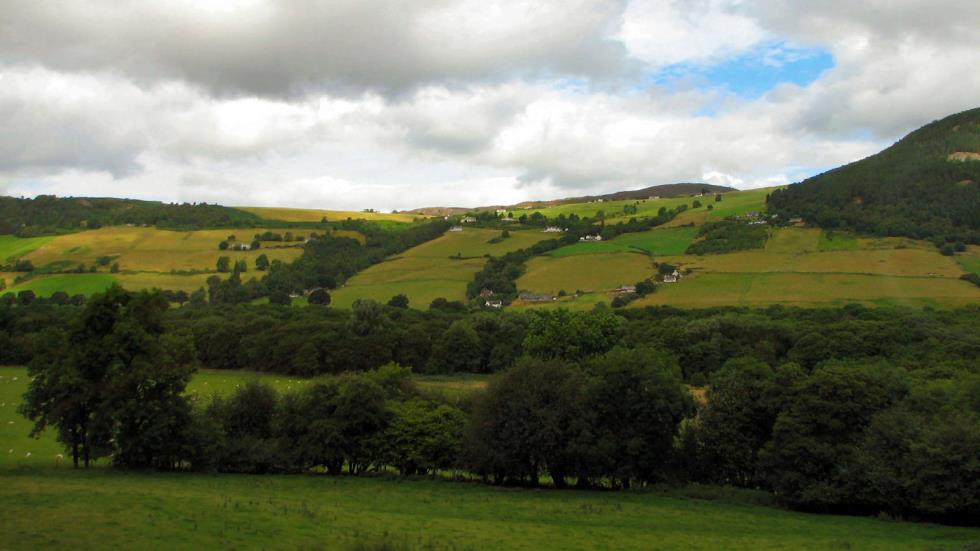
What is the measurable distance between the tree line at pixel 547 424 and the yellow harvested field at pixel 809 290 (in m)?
69.5

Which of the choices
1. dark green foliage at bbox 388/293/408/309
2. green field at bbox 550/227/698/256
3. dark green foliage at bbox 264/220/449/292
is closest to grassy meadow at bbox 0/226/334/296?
dark green foliage at bbox 264/220/449/292

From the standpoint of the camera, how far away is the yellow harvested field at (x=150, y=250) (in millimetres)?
158000

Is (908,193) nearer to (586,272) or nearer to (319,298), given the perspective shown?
A: (586,272)

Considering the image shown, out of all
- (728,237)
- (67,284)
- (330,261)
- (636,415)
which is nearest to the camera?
(636,415)

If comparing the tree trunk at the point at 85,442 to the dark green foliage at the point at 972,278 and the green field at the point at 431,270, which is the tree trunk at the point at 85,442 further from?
the dark green foliage at the point at 972,278

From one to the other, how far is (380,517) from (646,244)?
465 ft

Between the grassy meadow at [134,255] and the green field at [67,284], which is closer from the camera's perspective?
the green field at [67,284]

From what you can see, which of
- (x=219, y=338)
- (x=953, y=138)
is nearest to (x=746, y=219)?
(x=953, y=138)

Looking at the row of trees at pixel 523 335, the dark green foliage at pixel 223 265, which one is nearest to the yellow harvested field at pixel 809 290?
the row of trees at pixel 523 335

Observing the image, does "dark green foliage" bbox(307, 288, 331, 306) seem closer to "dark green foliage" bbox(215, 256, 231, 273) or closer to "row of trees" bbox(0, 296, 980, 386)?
"dark green foliage" bbox(215, 256, 231, 273)

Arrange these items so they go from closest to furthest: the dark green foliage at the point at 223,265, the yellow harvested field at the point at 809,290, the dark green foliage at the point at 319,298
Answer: the yellow harvested field at the point at 809,290 < the dark green foliage at the point at 319,298 < the dark green foliage at the point at 223,265

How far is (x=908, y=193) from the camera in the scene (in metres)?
166

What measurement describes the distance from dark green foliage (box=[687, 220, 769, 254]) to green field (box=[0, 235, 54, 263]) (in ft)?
455

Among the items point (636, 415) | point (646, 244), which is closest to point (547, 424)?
point (636, 415)
